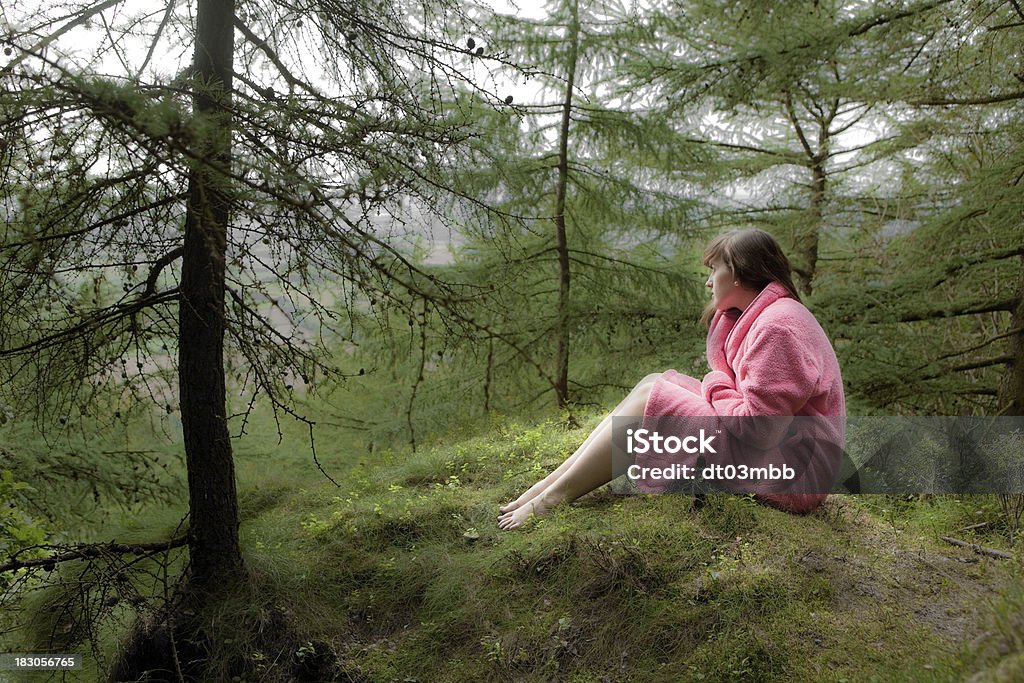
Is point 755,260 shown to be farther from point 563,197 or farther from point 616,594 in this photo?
point 563,197

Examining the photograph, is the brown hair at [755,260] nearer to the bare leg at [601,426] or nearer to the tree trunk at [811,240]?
the bare leg at [601,426]

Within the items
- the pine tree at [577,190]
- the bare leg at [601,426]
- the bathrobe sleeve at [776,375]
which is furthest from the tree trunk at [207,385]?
the pine tree at [577,190]

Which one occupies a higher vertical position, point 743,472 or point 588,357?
point 588,357

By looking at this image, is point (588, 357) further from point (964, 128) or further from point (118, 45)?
point (118, 45)

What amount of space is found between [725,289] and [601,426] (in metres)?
0.89

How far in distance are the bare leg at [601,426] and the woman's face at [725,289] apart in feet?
1.58

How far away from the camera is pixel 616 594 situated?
9.71 ft

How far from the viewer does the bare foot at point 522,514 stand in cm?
357

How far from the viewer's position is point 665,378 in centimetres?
352

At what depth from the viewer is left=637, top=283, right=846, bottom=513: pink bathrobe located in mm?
2977

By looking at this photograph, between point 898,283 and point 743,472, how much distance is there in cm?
279

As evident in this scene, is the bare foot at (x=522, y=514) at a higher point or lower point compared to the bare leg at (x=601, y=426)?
lower

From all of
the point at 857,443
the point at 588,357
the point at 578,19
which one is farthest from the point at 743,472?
the point at 588,357

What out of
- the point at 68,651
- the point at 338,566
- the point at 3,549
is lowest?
the point at 68,651
